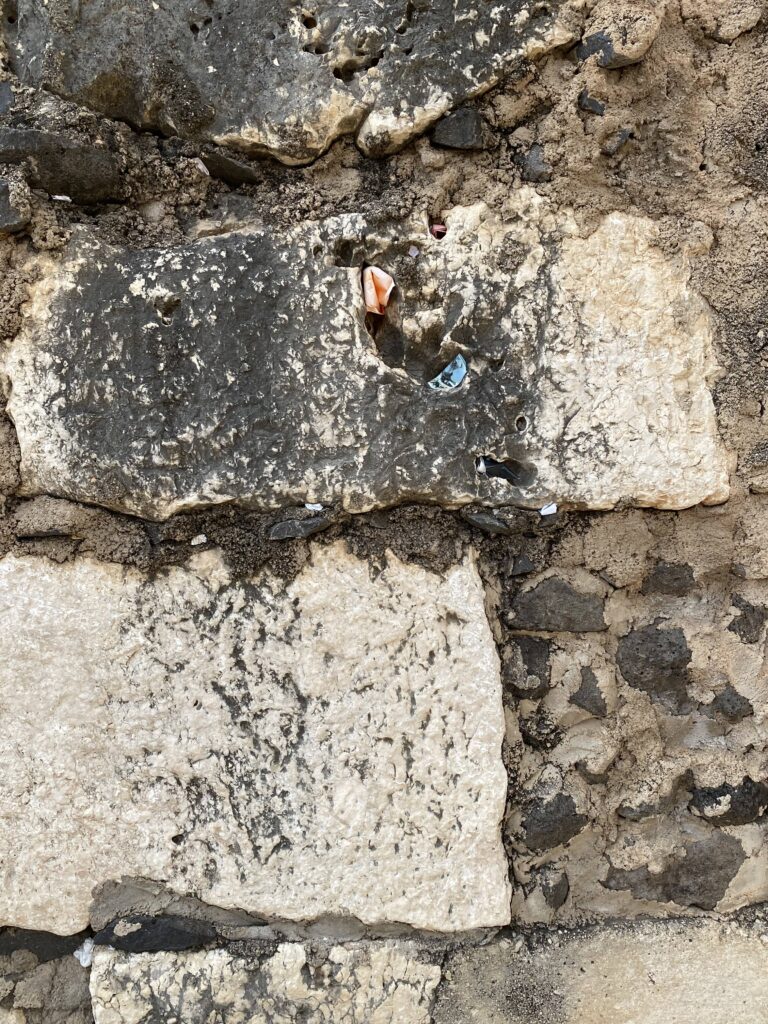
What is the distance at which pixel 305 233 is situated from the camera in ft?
3.88

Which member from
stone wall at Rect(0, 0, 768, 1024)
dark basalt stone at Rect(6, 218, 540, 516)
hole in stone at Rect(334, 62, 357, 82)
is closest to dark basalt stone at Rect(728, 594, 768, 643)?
stone wall at Rect(0, 0, 768, 1024)

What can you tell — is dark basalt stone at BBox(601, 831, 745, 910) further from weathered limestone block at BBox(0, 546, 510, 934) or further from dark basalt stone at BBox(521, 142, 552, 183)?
dark basalt stone at BBox(521, 142, 552, 183)

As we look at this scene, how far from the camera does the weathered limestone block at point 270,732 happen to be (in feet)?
3.93

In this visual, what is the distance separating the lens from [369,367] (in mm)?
1167

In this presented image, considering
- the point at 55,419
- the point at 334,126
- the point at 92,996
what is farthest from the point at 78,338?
the point at 92,996

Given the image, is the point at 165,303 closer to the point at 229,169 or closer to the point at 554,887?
the point at 229,169

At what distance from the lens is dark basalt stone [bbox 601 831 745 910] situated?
1.26 m

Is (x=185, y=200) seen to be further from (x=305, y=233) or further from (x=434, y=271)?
(x=434, y=271)

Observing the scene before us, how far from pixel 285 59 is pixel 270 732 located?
0.98 meters

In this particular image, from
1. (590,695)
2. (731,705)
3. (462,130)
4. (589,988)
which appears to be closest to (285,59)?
(462,130)

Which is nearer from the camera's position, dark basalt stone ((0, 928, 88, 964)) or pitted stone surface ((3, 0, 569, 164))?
pitted stone surface ((3, 0, 569, 164))

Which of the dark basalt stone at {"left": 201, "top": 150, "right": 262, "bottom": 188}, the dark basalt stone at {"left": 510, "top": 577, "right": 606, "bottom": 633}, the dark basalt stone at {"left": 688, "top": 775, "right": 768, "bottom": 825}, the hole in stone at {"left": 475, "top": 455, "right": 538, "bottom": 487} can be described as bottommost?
the dark basalt stone at {"left": 688, "top": 775, "right": 768, "bottom": 825}

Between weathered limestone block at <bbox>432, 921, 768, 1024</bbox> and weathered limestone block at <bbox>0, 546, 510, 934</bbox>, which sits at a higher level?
weathered limestone block at <bbox>0, 546, 510, 934</bbox>

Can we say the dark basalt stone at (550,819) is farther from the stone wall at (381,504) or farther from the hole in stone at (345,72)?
the hole in stone at (345,72)
